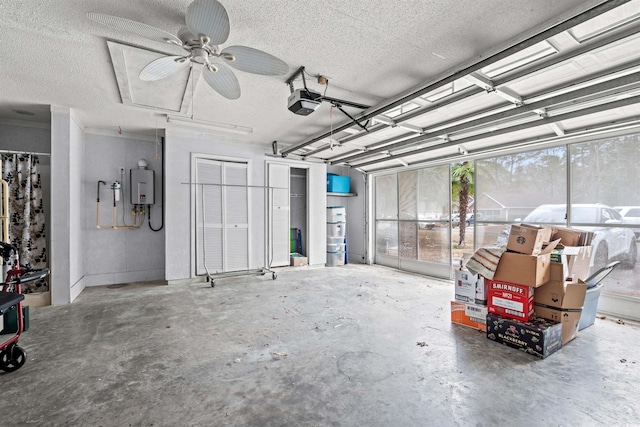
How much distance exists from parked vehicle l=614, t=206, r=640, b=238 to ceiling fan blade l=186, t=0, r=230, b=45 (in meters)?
5.01

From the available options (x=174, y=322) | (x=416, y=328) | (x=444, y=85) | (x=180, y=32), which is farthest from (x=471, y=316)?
(x=180, y=32)

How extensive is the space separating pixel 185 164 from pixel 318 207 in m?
3.06

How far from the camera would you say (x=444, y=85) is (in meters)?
3.04

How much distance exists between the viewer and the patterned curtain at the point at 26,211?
4109 millimetres

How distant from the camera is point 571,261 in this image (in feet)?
10.5

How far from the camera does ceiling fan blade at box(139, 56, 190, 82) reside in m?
2.39

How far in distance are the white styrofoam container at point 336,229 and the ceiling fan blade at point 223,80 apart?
15.9ft

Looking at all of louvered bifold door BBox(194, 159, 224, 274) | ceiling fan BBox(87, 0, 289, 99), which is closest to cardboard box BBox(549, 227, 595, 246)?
ceiling fan BBox(87, 0, 289, 99)

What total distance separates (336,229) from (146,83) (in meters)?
5.03

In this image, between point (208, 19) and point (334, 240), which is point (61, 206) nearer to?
point (208, 19)

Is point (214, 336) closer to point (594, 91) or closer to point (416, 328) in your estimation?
point (416, 328)

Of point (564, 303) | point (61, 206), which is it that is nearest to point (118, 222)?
point (61, 206)

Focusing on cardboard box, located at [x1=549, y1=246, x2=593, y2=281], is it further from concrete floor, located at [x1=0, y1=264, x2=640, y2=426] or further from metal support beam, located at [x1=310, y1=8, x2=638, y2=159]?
metal support beam, located at [x1=310, y1=8, x2=638, y2=159]

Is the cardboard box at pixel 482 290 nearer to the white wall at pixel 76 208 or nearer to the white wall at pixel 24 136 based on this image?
the white wall at pixel 76 208
